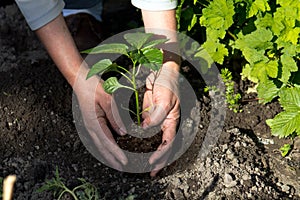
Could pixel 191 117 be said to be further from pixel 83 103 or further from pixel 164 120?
pixel 83 103

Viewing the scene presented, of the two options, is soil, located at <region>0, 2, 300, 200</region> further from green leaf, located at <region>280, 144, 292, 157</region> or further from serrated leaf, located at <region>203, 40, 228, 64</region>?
serrated leaf, located at <region>203, 40, 228, 64</region>

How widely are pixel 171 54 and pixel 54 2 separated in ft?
1.66

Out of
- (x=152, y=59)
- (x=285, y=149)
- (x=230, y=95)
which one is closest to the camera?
(x=152, y=59)

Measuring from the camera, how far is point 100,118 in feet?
7.24

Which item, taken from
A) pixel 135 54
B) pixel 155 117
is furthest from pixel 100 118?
pixel 135 54

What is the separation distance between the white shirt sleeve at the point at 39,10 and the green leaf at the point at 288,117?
3.12ft

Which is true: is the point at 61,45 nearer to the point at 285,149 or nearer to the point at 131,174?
the point at 131,174

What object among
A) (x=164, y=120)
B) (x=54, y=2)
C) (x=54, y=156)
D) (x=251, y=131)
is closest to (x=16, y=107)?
(x=54, y=156)

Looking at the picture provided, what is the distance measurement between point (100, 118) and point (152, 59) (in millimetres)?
374

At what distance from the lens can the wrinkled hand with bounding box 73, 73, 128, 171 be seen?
2.15 meters

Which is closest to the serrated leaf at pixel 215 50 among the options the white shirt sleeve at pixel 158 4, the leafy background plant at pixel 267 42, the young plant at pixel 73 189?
the leafy background plant at pixel 267 42

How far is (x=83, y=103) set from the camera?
7.47ft

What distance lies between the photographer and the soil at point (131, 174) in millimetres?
2111

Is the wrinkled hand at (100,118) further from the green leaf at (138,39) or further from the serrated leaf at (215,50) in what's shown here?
the serrated leaf at (215,50)
